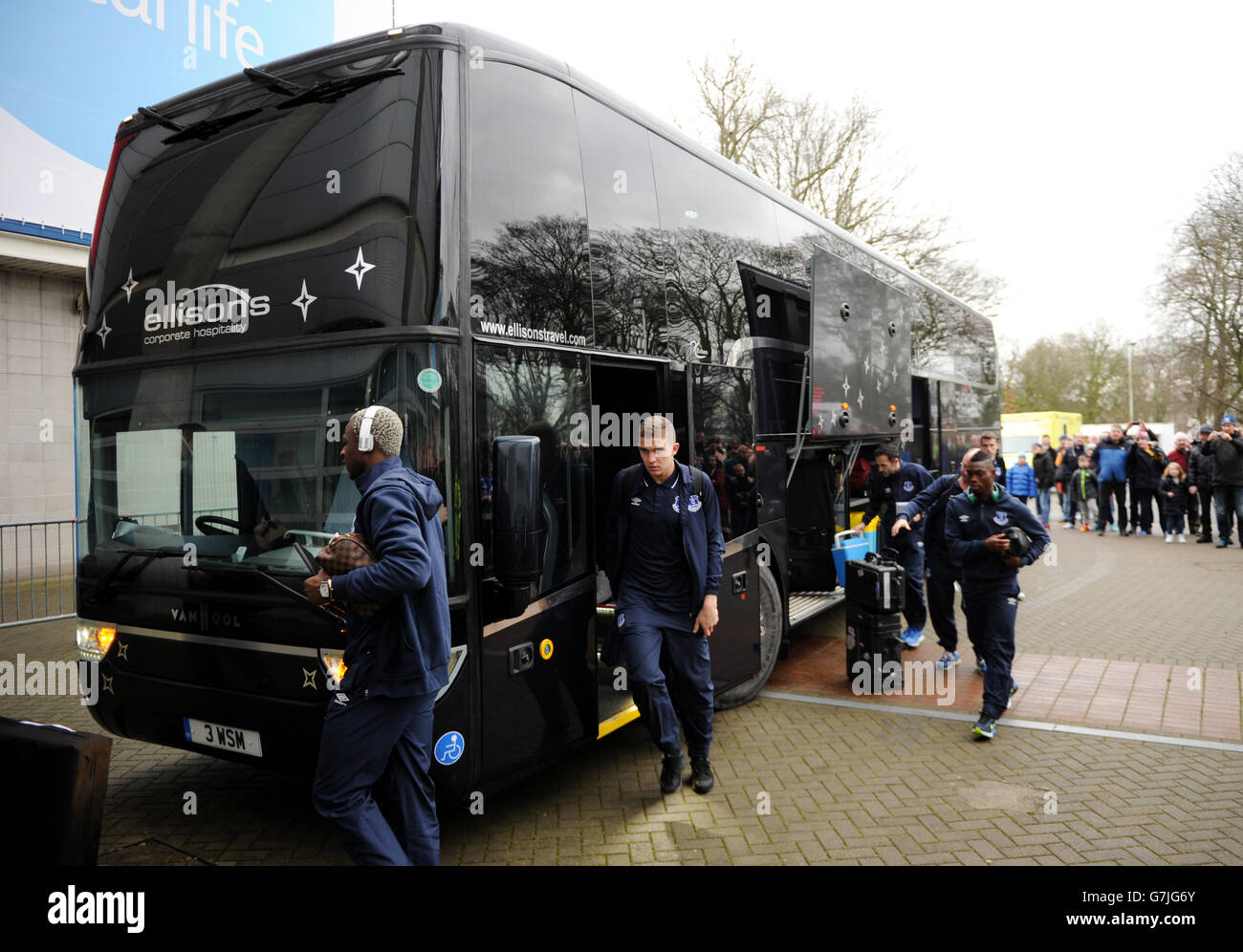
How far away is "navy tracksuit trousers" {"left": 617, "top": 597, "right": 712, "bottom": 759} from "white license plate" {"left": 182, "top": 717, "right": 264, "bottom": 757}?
1979 millimetres

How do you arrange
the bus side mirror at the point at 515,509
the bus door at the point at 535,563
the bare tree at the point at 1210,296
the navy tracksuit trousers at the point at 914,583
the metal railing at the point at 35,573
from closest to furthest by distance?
the bus side mirror at the point at 515,509 < the bus door at the point at 535,563 < the navy tracksuit trousers at the point at 914,583 < the metal railing at the point at 35,573 < the bare tree at the point at 1210,296

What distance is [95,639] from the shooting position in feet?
14.4

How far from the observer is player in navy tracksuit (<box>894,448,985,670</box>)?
282 inches

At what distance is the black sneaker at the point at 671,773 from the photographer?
488cm

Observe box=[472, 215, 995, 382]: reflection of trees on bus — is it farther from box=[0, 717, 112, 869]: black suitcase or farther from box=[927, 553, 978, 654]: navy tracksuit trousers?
box=[927, 553, 978, 654]: navy tracksuit trousers

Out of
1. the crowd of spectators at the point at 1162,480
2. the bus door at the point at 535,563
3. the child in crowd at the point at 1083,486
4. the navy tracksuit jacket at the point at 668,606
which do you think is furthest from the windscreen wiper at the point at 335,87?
the child in crowd at the point at 1083,486

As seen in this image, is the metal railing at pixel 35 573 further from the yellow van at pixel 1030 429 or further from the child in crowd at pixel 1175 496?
the yellow van at pixel 1030 429

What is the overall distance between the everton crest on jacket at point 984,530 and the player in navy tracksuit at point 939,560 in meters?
1.20

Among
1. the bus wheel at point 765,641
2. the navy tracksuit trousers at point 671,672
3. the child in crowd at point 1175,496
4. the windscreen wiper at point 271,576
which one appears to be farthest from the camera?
the child in crowd at point 1175,496

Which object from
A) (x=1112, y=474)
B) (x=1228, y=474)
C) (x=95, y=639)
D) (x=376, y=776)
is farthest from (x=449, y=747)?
(x=1112, y=474)
